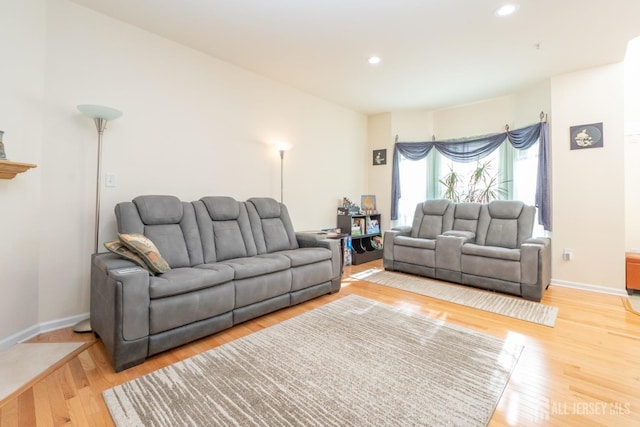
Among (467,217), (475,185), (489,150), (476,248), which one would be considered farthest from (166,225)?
(489,150)

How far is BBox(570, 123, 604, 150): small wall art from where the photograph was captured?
136 inches

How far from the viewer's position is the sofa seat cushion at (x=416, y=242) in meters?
3.91

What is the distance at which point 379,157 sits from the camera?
18.1 ft

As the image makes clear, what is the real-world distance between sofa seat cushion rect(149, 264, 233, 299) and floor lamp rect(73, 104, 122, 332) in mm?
842

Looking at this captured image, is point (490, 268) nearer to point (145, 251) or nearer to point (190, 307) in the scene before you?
point (190, 307)

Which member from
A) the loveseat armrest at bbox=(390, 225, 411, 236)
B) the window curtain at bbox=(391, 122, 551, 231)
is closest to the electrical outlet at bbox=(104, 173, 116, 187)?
the loveseat armrest at bbox=(390, 225, 411, 236)

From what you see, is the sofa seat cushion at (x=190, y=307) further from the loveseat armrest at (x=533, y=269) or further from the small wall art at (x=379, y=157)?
the small wall art at (x=379, y=157)

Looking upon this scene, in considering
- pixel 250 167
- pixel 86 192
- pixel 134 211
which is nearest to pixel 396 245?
pixel 250 167

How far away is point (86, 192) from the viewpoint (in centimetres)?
250

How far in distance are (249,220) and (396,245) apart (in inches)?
86.5

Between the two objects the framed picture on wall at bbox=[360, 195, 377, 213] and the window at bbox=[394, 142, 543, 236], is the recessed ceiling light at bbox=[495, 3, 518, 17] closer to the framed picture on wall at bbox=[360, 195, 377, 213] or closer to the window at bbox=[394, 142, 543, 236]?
the window at bbox=[394, 142, 543, 236]

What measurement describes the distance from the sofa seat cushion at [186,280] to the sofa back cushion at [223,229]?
496 millimetres

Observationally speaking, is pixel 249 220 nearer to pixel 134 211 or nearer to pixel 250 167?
pixel 250 167

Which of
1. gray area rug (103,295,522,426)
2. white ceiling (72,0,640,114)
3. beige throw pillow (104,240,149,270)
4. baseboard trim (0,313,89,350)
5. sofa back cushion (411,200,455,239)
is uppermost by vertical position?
white ceiling (72,0,640,114)
